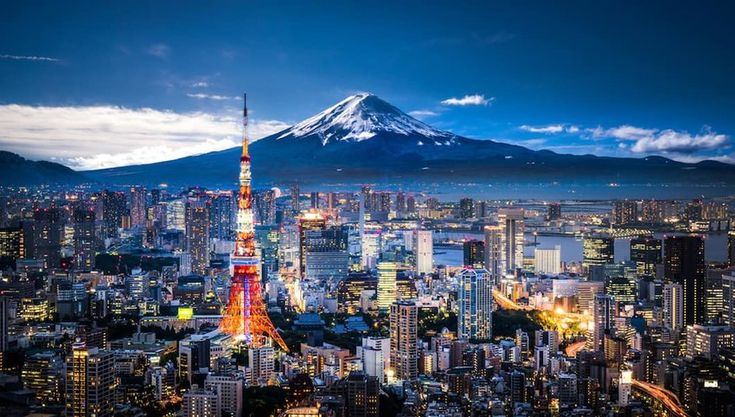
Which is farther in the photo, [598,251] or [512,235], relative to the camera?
[512,235]

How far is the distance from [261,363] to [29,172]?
13.3 ft

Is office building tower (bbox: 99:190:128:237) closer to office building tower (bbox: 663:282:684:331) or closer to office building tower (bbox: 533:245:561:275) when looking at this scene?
office building tower (bbox: 533:245:561:275)

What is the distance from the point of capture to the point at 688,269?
1071cm

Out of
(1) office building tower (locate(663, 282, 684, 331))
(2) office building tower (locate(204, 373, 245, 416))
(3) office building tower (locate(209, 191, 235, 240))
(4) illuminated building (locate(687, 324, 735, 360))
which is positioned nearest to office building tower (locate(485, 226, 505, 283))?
(1) office building tower (locate(663, 282, 684, 331))

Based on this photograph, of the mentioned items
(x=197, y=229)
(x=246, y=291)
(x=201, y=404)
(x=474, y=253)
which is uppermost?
(x=197, y=229)

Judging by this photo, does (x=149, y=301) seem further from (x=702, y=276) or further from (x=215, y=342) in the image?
(x=702, y=276)

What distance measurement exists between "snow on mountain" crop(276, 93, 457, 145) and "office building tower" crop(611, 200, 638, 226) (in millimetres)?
2710

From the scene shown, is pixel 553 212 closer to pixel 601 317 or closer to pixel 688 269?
pixel 688 269

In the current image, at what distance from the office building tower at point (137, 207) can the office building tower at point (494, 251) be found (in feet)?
19.8

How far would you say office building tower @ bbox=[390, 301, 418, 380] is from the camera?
798 cm

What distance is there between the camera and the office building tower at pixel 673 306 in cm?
936

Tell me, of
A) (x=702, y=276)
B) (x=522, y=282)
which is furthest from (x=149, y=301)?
(x=702, y=276)

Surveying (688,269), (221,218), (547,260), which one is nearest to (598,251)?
(547,260)

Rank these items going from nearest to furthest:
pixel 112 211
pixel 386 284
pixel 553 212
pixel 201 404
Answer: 1. pixel 201 404
2. pixel 386 284
3. pixel 112 211
4. pixel 553 212
